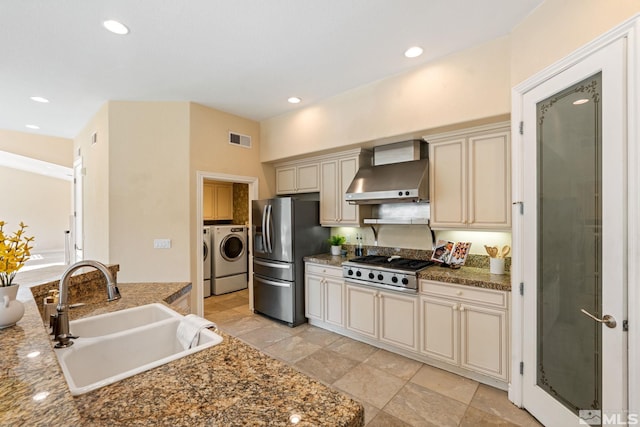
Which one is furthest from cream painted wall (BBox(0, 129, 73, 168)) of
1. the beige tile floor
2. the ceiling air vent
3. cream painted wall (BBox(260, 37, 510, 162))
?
the beige tile floor

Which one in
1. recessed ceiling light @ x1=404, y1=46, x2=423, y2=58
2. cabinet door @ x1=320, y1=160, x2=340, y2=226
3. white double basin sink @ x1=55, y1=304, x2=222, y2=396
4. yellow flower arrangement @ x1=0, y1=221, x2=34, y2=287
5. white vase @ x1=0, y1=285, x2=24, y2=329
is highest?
recessed ceiling light @ x1=404, y1=46, x2=423, y2=58

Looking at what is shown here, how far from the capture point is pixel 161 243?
361 cm

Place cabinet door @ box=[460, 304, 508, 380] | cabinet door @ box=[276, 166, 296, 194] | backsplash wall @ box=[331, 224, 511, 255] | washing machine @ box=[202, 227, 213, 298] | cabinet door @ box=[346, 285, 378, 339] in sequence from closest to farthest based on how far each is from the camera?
cabinet door @ box=[460, 304, 508, 380] < backsplash wall @ box=[331, 224, 511, 255] < cabinet door @ box=[346, 285, 378, 339] < cabinet door @ box=[276, 166, 296, 194] < washing machine @ box=[202, 227, 213, 298]

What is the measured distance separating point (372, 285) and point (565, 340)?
65.4 inches

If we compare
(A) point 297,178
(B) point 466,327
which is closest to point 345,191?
(A) point 297,178

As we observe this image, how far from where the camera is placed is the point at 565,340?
1.84 m

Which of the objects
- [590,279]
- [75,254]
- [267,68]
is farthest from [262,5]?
[75,254]

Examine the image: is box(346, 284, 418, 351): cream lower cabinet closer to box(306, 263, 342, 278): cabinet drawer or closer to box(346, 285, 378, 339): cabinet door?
box(346, 285, 378, 339): cabinet door

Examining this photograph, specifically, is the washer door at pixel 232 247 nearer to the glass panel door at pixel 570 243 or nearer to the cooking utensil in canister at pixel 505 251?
the cooking utensil in canister at pixel 505 251

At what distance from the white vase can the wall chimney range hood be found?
9.26 feet

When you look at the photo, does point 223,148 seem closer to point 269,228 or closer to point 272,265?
point 269,228

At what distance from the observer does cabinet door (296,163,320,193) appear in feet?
13.6

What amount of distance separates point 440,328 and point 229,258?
12.9 ft

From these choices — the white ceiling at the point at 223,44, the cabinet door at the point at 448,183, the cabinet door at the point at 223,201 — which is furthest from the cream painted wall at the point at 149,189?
the cabinet door at the point at 448,183
